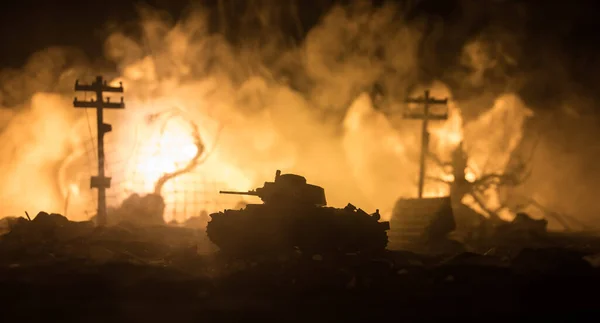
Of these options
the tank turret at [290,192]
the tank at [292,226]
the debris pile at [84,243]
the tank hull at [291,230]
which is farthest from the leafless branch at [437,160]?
the tank turret at [290,192]

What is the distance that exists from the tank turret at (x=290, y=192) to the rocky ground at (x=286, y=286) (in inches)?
92.0

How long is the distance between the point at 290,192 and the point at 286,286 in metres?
5.92

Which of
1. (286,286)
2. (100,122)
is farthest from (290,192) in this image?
(100,122)

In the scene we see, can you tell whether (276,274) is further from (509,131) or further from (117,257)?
(509,131)

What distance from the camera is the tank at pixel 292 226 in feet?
75.4

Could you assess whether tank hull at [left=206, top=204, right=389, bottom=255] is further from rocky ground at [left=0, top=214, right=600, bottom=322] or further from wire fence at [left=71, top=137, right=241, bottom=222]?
wire fence at [left=71, top=137, right=241, bottom=222]

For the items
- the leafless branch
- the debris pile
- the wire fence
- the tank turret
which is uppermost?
the leafless branch

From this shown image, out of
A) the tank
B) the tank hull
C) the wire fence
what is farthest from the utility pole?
the tank

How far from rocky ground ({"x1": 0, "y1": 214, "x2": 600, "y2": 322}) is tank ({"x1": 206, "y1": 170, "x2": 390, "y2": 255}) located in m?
0.75

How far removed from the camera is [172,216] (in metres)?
41.7

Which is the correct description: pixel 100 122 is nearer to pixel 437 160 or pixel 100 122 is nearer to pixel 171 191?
pixel 171 191

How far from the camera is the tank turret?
23823mm

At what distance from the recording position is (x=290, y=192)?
2392 cm

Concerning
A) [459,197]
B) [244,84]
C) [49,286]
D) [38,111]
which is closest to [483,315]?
[49,286]
